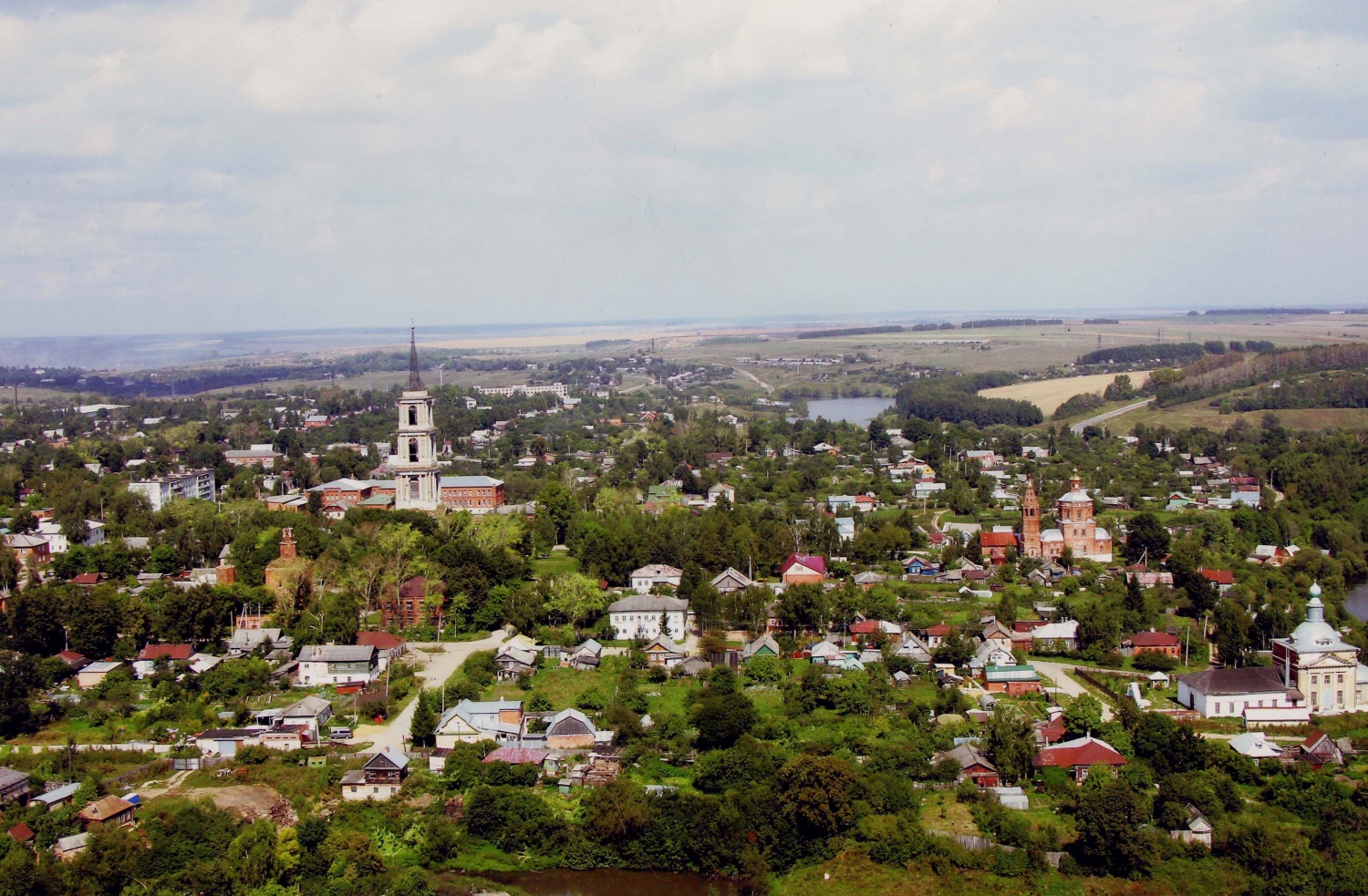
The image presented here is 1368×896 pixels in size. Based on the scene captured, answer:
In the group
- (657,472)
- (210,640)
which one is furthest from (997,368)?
(210,640)

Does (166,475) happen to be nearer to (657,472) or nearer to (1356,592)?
(657,472)

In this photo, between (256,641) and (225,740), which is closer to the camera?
(225,740)

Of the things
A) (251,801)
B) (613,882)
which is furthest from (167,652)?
(613,882)

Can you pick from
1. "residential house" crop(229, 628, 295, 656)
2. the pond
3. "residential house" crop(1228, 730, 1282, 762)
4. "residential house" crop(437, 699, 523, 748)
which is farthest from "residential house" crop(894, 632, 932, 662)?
"residential house" crop(229, 628, 295, 656)

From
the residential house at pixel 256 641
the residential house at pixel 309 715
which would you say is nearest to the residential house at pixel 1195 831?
the residential house at pixel 309 715

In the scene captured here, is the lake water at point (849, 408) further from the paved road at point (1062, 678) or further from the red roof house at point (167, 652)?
the red roof house at point (167, 652)

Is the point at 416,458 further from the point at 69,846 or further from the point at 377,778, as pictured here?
the point at 69,846
